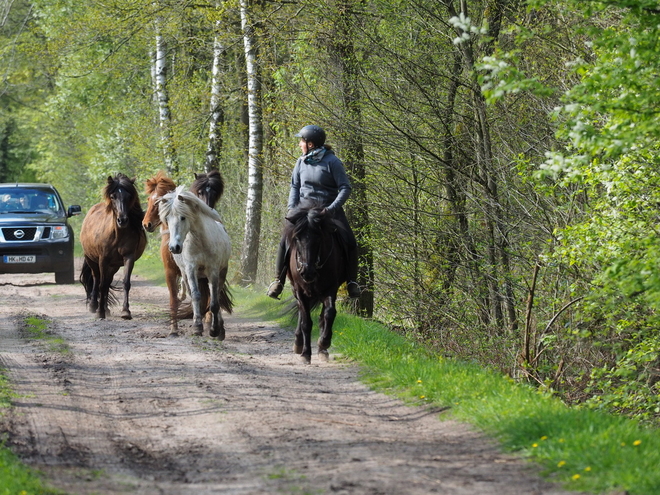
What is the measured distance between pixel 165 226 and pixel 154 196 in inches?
29.4

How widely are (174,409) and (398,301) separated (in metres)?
7.18

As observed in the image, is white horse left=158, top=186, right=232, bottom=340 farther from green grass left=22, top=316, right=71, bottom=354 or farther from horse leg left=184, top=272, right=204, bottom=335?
green grass left=22, top=316, right=71, bottom=354

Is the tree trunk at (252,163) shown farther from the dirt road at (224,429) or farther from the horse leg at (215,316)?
the dirt road at (224,429)

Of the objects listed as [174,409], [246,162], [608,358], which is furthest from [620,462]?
[246,162]

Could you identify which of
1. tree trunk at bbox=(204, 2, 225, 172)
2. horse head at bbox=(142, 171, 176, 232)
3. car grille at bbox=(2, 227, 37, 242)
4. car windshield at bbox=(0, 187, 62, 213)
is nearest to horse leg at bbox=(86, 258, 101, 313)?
horse head at bbox=(142, 171, 176, 232)

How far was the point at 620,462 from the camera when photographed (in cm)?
527

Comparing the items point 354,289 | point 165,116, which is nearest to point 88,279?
point 354,289

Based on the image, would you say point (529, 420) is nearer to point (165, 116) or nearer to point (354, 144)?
point (354, 144)

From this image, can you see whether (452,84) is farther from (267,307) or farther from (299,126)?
(267,307)

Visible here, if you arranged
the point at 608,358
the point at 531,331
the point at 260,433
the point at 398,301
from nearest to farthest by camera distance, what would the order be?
the point at 260,433
the point at 531,331
the point at 608,358
the point at 398,301

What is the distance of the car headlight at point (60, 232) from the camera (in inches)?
789

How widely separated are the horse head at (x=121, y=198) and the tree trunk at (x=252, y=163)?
3.14 metres

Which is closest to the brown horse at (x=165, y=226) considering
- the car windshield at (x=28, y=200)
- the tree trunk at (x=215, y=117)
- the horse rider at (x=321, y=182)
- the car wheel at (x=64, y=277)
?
the horse rider at (x=321, y=182)

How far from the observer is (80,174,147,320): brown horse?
14648 mm
